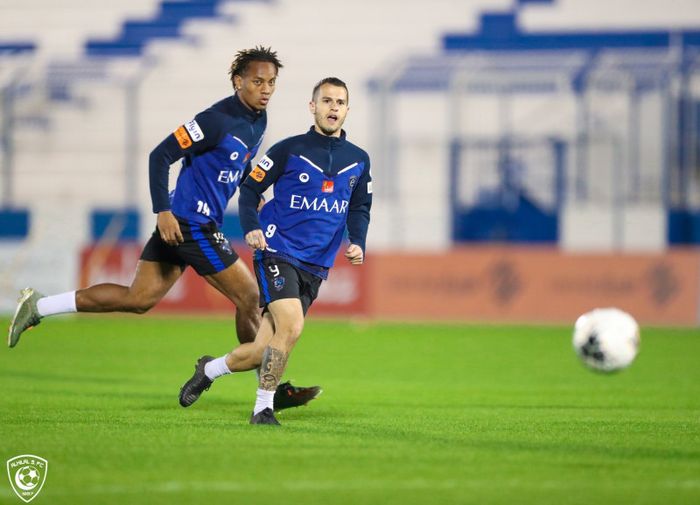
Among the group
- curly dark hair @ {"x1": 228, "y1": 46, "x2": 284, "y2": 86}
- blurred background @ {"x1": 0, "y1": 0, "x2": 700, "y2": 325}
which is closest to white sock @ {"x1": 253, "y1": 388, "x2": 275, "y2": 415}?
curly dark hair @ {"x1": 228, "y1": 46, "x2": 284, "y2": 86}

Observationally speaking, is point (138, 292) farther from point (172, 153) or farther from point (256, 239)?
point (256, 239)

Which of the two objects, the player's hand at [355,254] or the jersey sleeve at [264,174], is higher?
the jersey sleeve at [264,174]

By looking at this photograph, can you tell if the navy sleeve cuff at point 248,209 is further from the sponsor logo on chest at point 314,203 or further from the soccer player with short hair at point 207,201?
the soccer player with short hair at point 207,201

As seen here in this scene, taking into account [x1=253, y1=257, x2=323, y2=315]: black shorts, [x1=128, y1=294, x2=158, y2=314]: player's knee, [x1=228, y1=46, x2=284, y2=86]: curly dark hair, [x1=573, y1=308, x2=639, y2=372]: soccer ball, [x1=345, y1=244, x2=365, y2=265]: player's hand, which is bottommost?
[x1=573, y1=308, x2=639, y2=372]: soccer ball

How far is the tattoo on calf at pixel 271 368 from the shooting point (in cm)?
730

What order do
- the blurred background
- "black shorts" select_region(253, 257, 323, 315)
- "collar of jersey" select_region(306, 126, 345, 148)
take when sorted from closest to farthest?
"black shorts" select_region(253, 257, 323, 315) < "collar of jersey" select_region(306, 126, 345, 148) < the blurred background

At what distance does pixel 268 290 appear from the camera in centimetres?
743

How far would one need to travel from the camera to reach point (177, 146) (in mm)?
8078

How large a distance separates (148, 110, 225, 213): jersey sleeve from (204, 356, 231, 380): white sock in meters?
1.09

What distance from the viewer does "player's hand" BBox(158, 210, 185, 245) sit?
26.2 ft

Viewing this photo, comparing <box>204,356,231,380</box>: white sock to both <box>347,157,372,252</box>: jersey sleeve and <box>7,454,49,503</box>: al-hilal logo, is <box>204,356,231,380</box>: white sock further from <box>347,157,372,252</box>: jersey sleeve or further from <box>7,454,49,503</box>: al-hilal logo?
<box>7,454,49,503</box>: al-hilal logo

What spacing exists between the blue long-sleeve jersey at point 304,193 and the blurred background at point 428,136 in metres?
12.5

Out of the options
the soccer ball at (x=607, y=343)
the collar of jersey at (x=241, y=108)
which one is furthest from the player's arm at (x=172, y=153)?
the soccer ball at (x=607, y=343)

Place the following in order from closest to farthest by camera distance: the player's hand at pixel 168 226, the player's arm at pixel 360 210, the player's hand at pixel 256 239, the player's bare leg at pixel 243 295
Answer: the player's hand at pixel 256 239, the player's arm at pixel 360 210, the player's hand at pixel 168 226, the player's bare leg at pixel 243 295
